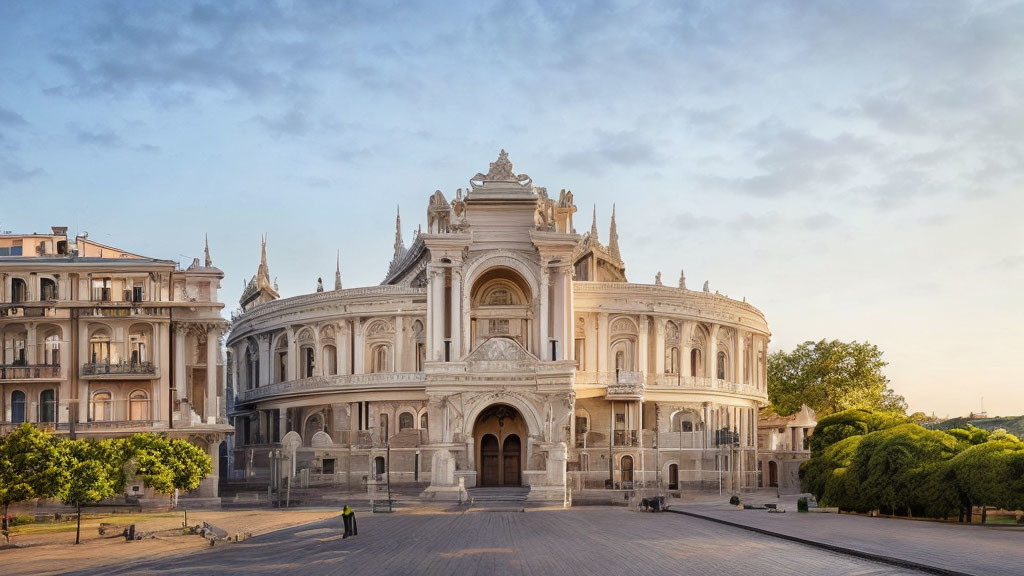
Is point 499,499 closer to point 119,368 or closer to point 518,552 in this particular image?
point 119,368

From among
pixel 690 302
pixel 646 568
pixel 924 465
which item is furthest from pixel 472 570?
pixel 690 302

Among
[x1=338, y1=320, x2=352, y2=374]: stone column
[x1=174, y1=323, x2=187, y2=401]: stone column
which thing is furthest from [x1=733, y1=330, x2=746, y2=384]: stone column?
[x1=174, y1=323, x2=187, y2=401]: stone column

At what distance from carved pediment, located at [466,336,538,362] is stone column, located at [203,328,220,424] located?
50.8 ft

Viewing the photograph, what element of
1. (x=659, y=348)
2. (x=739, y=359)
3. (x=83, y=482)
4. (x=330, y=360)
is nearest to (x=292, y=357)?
(x=330, y=360)

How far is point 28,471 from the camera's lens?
5109 cm

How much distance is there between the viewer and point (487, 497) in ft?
238

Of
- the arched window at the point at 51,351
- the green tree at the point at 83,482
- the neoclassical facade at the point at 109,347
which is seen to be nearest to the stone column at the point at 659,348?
the neoclassical facade at the point at 109,347

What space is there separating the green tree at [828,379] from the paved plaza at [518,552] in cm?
6251

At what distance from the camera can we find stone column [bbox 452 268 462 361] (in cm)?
8319

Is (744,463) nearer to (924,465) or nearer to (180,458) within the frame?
(924,465)

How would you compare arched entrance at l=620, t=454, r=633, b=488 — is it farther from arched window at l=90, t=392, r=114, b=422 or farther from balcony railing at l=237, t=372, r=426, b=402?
arched window at l=90, t=392, r=114, b=422

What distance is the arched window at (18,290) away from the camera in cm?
7338

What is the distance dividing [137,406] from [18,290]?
31.7 feet

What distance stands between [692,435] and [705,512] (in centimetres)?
2620
